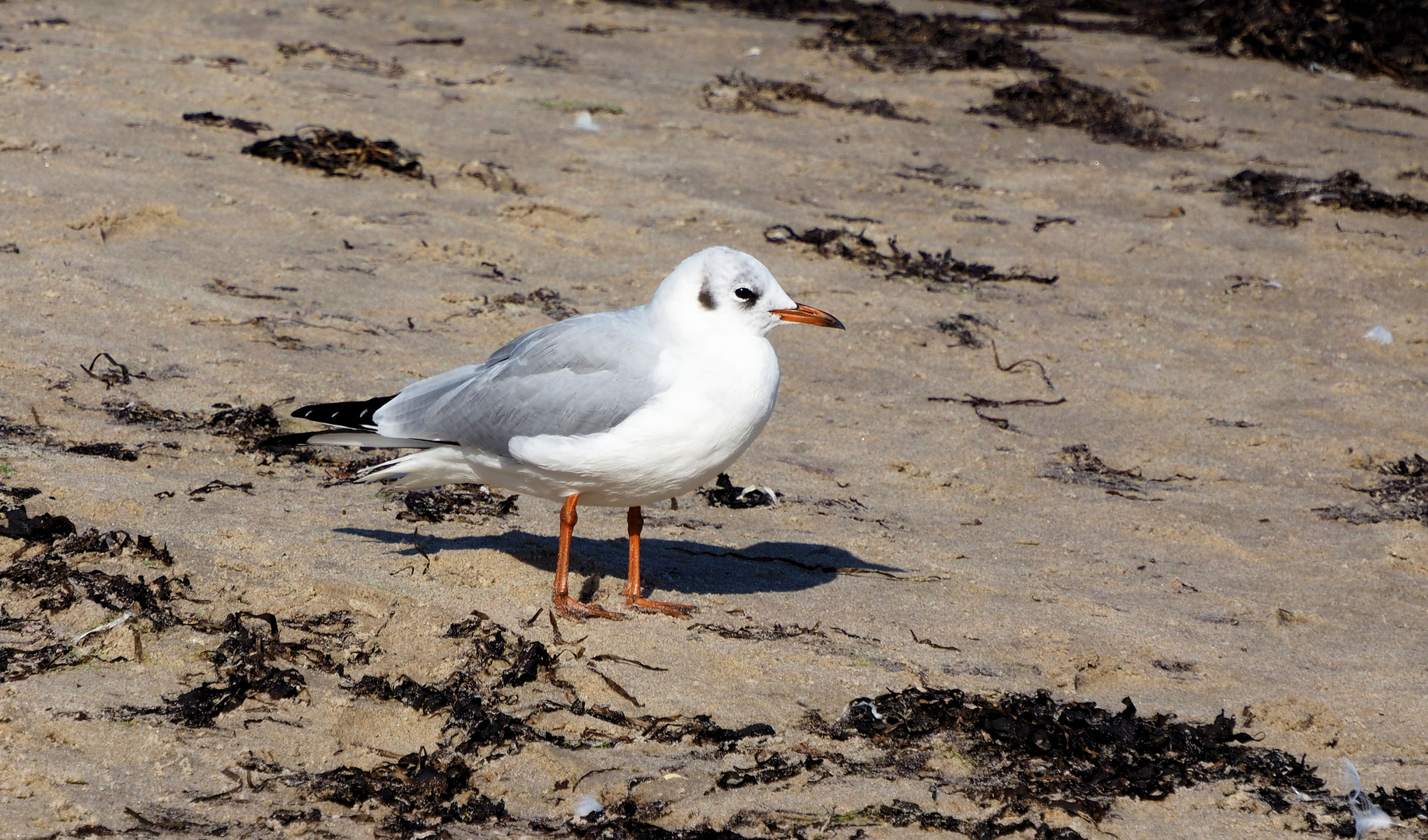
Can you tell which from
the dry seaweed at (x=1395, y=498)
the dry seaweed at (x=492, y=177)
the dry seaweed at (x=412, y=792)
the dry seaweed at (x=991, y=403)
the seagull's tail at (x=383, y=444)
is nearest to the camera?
the dry seaweed at (x=412, y=792)

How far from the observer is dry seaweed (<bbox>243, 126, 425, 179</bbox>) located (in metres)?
8.09

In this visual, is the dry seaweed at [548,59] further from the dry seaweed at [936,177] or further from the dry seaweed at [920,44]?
the dry seaweed at [936,177]

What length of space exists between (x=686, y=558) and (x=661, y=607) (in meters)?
0.62

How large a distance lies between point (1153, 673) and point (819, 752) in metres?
1.31

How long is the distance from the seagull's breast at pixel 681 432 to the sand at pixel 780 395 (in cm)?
46

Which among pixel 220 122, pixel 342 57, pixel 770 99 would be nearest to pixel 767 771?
pixel 220 122

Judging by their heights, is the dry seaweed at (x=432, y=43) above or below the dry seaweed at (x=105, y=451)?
above

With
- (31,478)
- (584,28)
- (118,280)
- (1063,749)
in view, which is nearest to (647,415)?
(1063,749)

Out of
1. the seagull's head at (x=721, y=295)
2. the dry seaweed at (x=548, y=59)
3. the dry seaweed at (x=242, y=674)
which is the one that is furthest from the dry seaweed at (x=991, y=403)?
the dry seaweed at (x=548, y=59)

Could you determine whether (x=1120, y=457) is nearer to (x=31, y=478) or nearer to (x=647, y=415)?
(x=647, y=415)

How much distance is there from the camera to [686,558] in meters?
4.95

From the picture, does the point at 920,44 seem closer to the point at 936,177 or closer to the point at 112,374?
the point at 936,177

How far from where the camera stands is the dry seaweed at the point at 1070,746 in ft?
11.3

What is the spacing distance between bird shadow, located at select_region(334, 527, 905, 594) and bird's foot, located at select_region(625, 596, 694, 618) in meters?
0.22
